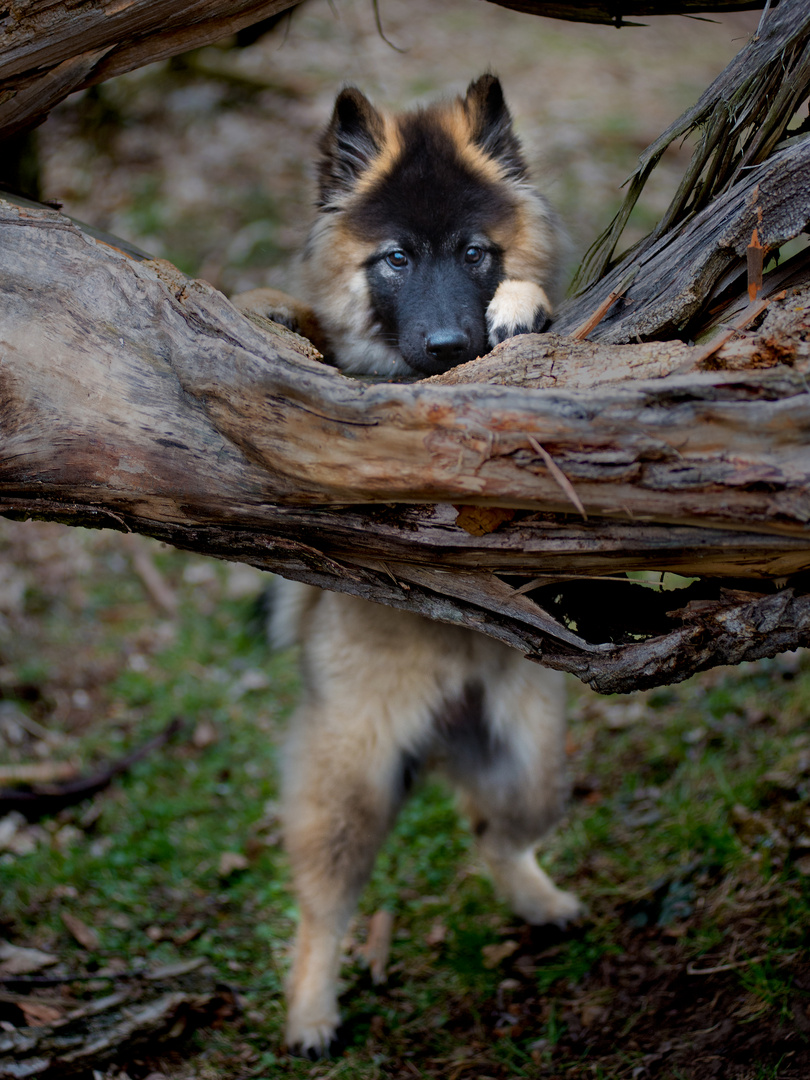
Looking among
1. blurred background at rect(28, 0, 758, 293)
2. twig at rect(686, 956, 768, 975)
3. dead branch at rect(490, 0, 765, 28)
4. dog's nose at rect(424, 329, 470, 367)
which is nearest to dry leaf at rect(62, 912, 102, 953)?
twig at rect(686, 956, 768, 975)

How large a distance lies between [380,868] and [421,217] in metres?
2.98

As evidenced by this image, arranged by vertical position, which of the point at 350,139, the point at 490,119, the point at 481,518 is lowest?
the point at 481,518

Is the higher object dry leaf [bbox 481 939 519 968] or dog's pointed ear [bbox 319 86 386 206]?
dog's pointed ear [bbox 319 86 386 206]

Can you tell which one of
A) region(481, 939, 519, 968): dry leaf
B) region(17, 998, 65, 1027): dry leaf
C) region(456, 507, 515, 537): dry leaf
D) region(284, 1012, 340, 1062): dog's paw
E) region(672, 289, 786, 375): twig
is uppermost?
region(672, 289, 786, 375): twig

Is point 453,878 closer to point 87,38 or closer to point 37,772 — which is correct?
point 37,772

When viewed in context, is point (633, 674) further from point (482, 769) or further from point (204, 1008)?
point (204, 1008)

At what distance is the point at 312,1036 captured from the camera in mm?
3123

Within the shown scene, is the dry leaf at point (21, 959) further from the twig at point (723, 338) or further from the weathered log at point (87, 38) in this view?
the twig at point (723, 338)

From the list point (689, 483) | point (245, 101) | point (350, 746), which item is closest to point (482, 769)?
point (350, 746)

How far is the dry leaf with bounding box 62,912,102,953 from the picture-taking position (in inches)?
136

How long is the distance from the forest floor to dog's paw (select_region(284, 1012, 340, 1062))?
0.05m

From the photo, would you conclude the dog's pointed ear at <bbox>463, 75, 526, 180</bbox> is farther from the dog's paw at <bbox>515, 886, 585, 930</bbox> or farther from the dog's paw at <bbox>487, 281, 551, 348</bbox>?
the dog's paw at <bbox>515, 886, 585, 930</bbox>

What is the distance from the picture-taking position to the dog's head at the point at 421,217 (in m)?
3.00

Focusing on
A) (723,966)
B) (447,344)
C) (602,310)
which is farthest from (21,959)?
(602,310)
